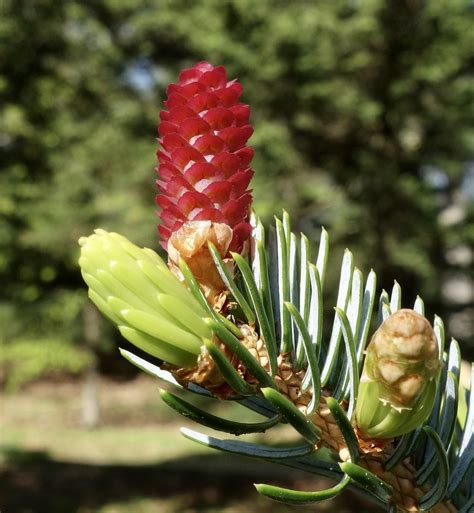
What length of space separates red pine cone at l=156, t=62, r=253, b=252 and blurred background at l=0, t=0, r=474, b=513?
7278mm

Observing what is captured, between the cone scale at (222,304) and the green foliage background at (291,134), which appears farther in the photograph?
the green foliage background at (291,134)

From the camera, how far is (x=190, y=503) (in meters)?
8.34

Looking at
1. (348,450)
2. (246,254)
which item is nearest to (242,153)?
(246,254)

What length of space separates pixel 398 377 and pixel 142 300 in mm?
222

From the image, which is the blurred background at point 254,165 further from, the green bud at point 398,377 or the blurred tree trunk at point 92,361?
the green bud at point 398,377

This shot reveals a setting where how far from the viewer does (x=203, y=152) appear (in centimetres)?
65

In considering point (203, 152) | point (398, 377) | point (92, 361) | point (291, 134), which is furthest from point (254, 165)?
point (398, 377)

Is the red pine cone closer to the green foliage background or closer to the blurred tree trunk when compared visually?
the green foliage background

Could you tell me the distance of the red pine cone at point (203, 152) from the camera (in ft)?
2.10

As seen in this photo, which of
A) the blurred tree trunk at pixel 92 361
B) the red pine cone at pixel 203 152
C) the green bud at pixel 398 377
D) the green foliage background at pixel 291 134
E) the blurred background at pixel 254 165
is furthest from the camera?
the blurred tree trunk at pixel 92 361

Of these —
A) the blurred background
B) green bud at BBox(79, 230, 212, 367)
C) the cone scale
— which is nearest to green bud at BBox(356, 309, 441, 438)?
the cone scale

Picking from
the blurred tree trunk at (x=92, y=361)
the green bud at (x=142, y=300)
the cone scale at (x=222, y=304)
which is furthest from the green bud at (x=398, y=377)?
the blurred tree trunk at (x=92, y=361)

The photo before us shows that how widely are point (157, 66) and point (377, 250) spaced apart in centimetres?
547

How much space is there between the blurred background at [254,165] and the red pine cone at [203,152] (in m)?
7.28
